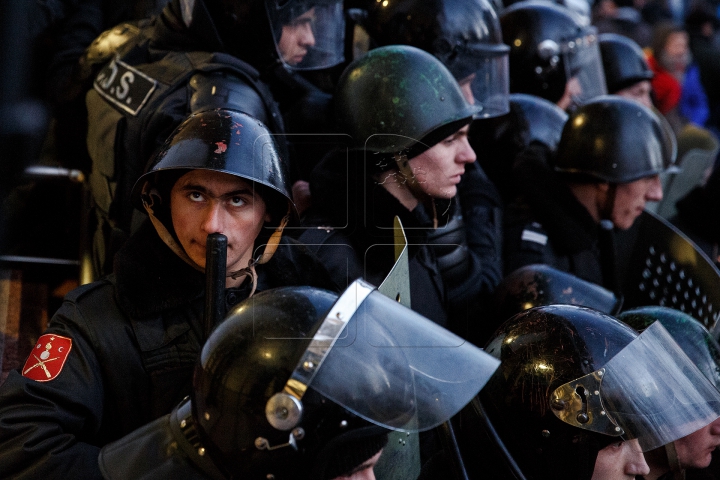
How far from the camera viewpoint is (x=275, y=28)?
3729 millimetres

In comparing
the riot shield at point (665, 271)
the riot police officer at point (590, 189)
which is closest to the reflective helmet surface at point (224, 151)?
the riot police officer at point (590, 189)

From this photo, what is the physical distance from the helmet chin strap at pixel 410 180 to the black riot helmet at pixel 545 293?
20.2 inches

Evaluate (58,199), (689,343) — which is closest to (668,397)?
(689,343)

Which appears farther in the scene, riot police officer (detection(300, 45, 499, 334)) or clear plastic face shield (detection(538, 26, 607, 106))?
clear plastic face shield (detection(538, 26, 607, 106))

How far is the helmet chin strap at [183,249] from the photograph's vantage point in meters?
2.61

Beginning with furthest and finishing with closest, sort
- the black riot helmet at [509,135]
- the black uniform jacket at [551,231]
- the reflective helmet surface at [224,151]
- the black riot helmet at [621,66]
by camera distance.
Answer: the black riot helmet at [621,66], the black riot helmet at [509,135], the black uniform jacket at [551,231], the reflective helmet surface at [224,151]

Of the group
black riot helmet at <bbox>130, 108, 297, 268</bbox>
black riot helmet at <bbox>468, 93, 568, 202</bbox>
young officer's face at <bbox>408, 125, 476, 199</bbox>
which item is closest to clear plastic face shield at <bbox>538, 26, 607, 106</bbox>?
black riot helmet at <bbox>468, 93, 568, 202</bbox>

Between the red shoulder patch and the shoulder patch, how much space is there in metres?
1.14

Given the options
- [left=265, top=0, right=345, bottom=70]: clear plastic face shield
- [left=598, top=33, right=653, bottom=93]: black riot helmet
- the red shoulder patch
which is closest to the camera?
the red shoulder patch

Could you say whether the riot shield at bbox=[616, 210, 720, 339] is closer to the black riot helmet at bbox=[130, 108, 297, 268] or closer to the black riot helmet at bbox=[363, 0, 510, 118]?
the black riot helmet at bbox=[363, 0, 510, 118]

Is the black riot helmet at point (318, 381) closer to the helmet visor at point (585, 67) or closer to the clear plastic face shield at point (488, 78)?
the clear plastic face shield at point (488, 78)

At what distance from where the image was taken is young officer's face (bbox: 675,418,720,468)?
2910mm

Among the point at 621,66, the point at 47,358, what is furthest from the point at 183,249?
the point at 621,66

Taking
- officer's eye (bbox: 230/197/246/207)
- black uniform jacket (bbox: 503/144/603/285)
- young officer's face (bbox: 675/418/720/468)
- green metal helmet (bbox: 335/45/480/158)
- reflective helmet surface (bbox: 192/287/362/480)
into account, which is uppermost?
green metal helmet (bbox: 335/45/480/158)
